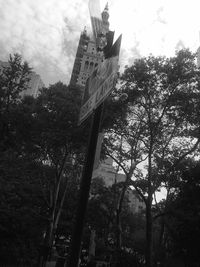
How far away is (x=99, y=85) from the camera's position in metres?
4.77

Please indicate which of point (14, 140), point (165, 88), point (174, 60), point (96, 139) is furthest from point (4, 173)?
point (96, 139)

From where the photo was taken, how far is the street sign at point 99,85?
14.3 feet

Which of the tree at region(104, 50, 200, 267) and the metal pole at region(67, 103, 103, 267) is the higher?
the tree at region(104, 50, 200, 267)

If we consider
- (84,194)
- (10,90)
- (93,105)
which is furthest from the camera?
(10,90)

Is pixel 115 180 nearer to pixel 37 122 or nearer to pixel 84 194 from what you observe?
pixel 37 122

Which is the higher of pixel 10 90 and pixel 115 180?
pixel 10 90

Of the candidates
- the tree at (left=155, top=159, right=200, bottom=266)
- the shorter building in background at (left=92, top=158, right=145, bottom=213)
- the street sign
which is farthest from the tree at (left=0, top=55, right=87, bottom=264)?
the street sign

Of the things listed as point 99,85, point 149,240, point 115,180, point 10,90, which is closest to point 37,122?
point 10,90

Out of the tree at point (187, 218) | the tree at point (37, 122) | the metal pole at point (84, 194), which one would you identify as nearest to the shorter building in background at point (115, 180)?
the metal pole at point (84, 194)

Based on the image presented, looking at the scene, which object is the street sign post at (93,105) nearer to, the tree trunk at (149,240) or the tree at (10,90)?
the tree trunk at (149,240)

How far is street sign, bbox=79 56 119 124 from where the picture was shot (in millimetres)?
4363

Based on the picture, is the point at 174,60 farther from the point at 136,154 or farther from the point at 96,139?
the point at 96,139

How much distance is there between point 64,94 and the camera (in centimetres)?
2322

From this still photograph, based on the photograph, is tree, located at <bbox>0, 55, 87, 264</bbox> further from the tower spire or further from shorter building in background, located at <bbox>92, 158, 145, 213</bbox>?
the tower spire
